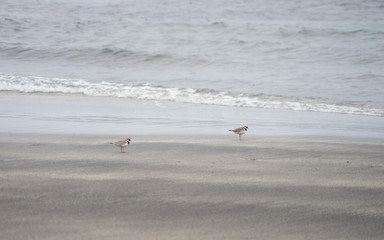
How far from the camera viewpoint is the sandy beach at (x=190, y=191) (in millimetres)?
3203

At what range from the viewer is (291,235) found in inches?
124

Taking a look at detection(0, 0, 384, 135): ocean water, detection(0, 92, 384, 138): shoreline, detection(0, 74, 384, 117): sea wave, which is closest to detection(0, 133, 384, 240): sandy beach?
detection(0, 92, 384, 138): shoreline

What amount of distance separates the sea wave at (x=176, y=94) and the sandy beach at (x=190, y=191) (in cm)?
355

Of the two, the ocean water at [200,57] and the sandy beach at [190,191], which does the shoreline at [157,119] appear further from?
the sandy beach at [190,191]

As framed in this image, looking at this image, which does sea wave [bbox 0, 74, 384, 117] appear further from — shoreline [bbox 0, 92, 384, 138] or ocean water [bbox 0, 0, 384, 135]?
shoreline [bbox 0, 92, 384, 138]

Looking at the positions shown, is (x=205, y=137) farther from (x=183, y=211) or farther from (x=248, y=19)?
(x=248, y=19)

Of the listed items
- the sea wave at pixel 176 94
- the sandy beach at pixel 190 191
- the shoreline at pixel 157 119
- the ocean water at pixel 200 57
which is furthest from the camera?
the ocean water at pixel 200 57

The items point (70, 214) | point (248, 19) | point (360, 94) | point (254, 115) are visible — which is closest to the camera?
point (70, 214)

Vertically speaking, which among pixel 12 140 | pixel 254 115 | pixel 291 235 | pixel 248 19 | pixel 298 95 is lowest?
pixel 291 235

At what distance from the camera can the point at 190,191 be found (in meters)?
3.87

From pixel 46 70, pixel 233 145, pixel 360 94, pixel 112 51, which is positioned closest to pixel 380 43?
pixel 360 94

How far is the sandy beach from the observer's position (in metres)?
3.20

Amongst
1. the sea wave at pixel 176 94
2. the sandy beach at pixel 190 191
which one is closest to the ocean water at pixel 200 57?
the sea wave at pixel 176 94

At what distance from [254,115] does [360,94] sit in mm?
3276
